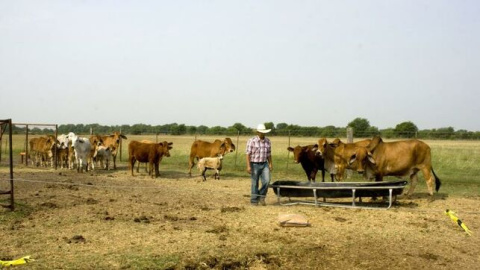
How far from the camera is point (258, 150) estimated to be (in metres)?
11.4

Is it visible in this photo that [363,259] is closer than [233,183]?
Yes

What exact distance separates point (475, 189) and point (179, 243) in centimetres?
1281

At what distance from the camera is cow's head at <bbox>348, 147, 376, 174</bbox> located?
504 inches

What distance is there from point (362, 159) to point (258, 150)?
3.34 metres

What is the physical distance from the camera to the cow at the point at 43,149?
23.1 metres

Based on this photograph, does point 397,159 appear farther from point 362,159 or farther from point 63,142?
point 63,142

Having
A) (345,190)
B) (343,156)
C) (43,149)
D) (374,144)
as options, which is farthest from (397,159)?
(43,149)

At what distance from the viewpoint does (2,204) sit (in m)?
10.3

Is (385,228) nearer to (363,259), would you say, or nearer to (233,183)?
(363,259)

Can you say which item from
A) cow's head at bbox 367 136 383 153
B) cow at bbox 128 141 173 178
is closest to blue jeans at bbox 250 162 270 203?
cow's head at bbox 367 136 383 153

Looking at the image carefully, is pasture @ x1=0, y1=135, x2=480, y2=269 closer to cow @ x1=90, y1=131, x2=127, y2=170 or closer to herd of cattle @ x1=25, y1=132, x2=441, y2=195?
herd of cattle @ x1=25, y1=132, x2=441, y2=195

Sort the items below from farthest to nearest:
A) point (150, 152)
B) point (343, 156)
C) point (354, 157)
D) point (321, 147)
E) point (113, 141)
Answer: point (113, 141) → point (150, 152) → point (321, 147) → point (343, 156) → point (354, 157)

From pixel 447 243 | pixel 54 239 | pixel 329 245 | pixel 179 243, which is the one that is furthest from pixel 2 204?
pixel 447 243

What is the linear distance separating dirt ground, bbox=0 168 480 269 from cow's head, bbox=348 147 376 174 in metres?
1.38
